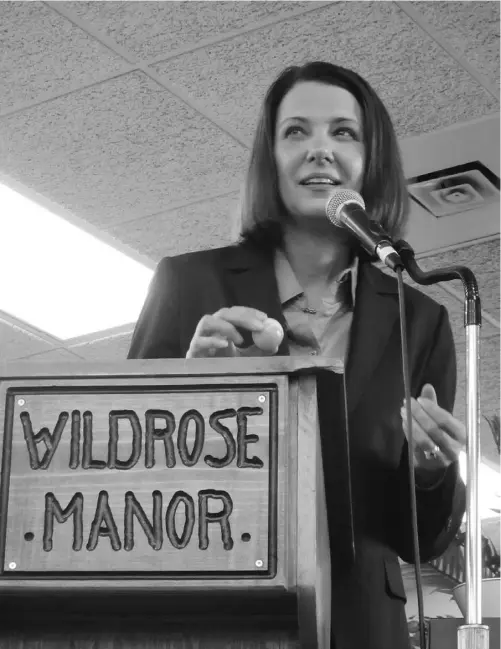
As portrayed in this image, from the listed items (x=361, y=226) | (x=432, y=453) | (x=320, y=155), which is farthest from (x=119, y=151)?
(x=432, y=453)

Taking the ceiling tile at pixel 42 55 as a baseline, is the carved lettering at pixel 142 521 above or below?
below

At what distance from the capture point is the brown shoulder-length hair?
1689mm

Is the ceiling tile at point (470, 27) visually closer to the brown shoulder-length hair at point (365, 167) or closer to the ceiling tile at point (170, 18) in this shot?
the ceiling tile at point (170, 18)

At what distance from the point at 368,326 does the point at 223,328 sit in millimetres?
379

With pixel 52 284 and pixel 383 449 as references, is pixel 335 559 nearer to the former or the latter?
pixel 383 449

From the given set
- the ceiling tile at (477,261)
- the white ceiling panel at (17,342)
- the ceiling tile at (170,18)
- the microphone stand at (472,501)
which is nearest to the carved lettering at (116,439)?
the microphone stand at (472,501)

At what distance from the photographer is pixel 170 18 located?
280 centimetres

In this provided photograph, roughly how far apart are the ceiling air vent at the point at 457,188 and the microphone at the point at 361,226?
2.08m

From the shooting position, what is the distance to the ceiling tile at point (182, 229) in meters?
3.67

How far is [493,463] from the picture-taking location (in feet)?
19.9

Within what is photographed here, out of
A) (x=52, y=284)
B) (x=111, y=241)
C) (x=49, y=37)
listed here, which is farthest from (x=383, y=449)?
(x=52, y=284)

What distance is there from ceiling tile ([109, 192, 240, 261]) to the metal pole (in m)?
2.58

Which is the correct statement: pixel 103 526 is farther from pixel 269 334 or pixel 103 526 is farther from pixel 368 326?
pixel 368 326

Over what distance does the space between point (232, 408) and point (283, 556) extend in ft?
0.38
